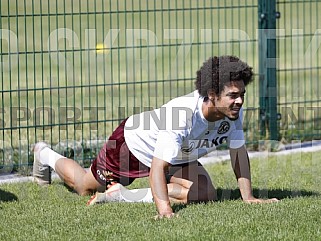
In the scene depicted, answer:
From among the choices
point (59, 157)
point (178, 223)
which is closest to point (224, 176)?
point (59, 157)

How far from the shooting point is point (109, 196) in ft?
23.9

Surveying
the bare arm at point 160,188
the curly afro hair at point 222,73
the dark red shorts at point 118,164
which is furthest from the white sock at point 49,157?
the curly afro hair at point 222,73

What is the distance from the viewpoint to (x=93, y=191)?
25.7ft

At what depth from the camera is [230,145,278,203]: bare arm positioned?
7.15 meters

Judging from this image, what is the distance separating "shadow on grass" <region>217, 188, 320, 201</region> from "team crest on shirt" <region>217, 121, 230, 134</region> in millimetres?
589

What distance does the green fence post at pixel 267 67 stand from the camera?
9.86m

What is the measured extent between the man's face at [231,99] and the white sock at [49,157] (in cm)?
202

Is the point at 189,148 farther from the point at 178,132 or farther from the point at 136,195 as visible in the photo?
the point at 136,195

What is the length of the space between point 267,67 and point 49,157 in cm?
292

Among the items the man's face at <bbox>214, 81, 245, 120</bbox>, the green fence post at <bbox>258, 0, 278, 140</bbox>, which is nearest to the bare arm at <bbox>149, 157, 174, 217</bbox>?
the man's face at <bbox>214, 81, 245, 120</bbox>

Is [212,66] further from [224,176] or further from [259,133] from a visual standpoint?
[259,133]

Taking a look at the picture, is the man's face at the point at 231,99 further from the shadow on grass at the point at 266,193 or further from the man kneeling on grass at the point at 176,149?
the shadow on grass at the point at 266,193

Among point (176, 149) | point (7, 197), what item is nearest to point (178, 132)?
point (176, 149)

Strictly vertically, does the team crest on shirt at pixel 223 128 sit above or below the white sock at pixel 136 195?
above
